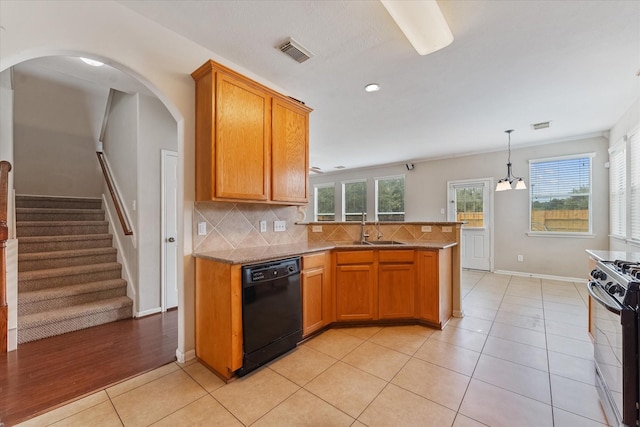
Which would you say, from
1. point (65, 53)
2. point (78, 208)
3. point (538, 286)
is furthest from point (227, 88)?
point (538, 286)

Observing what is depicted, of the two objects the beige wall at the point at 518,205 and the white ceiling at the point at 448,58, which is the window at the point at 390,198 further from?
the white ceiling at the point at 448,58

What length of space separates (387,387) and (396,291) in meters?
1.18

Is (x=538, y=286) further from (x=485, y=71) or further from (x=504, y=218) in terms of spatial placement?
(x=485, y=71)

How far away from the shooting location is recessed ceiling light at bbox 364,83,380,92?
A: 2.92 metres

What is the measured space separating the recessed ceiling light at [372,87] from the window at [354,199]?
4.84 metres

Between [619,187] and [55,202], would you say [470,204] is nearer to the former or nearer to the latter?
[619,187]

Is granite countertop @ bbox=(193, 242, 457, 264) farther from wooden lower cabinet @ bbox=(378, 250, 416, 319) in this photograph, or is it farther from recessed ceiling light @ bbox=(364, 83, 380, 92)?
recessed ceiling light @ bbox=(364, 83, 380, 92)

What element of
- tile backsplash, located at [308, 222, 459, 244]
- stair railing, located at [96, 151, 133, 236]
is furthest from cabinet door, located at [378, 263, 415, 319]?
stair railing, located at [96, 151, 133, 236]

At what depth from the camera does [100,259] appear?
357 cm

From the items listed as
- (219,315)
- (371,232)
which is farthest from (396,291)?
(219,315)

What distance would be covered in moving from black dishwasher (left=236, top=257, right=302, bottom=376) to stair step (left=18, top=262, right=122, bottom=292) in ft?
8.53

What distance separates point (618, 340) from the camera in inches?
56.1

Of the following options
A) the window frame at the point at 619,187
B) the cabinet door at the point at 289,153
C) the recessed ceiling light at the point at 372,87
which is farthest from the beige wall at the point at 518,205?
the cabinet door at the point at 289,153

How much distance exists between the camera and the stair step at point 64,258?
10.1 ft
